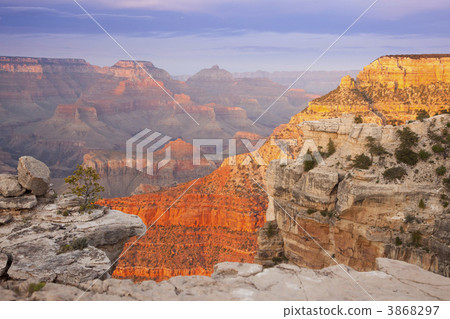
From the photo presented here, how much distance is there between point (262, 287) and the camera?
10.9m

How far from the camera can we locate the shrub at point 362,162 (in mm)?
22094

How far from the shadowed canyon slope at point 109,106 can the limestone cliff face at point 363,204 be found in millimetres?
107639

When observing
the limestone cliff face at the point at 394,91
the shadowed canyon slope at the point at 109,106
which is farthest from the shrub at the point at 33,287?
the shadowed canyon slope at the point at 109,106

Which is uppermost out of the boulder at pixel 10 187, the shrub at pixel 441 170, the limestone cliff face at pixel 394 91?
the limestone cliff face at pixel 394 91

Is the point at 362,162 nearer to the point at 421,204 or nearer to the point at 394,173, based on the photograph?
the point at 394,173

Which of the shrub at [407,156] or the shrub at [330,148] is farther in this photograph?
Result: the shrub at [330,148]

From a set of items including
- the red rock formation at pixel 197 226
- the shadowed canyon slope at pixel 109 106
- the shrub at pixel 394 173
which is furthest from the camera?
the shadowed canyon slope at pixel 109 106

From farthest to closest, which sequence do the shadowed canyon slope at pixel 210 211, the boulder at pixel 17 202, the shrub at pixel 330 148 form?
the shadowed canyon slope at pixel 210 211, the shrub at pixel 330 148, the boulder at pixel 17 202

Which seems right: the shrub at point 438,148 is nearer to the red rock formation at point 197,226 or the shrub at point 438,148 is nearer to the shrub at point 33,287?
the red rock formation at point 197,226

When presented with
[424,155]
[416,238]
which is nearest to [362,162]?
[424,155]

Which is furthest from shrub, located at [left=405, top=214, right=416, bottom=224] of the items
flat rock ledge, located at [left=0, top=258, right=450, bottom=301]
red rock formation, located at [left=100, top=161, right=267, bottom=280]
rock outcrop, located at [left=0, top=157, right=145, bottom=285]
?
red rock formation, located at [left=100, top=161, right=267, bottom=280]

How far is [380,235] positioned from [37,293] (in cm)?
1634

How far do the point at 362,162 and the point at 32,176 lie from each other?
16.7m

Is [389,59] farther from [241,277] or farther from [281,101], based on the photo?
[281,101]
